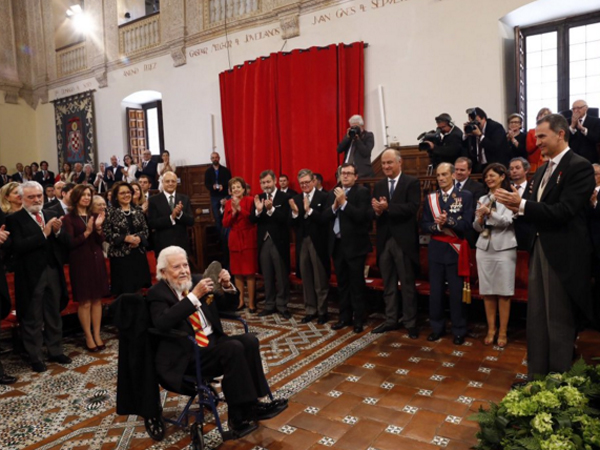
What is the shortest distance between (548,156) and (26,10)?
49.5 ft

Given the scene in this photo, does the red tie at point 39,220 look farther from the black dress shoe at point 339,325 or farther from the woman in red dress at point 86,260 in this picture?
the black dress shoe at point 339,325

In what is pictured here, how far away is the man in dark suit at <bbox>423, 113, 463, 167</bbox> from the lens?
5.59 meters

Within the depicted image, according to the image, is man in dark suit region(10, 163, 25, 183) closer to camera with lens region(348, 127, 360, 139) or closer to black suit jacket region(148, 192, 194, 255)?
black suit jacket region(148, 192, 194, 255)

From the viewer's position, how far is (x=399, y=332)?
15.4 ft

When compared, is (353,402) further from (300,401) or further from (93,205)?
(93,205)

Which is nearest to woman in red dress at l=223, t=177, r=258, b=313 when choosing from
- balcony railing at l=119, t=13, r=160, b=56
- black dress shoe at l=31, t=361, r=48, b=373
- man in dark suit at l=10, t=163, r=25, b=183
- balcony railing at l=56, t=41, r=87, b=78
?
black dress shoe at l=31, t=361, r=48, b=373

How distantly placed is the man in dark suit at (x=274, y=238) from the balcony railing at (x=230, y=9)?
5.14m

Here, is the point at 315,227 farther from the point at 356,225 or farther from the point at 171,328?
the point at 171,328

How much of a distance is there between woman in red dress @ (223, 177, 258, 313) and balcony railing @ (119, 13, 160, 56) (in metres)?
6.88

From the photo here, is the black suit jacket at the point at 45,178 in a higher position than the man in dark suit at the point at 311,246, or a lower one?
higher

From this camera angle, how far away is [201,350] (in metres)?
2.77

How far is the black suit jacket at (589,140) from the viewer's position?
5.45m

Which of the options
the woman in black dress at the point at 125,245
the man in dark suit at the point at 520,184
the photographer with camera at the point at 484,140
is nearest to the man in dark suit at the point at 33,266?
the woman in black dress at the point at 125,245

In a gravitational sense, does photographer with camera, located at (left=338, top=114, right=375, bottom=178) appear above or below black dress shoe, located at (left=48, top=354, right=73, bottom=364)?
above
